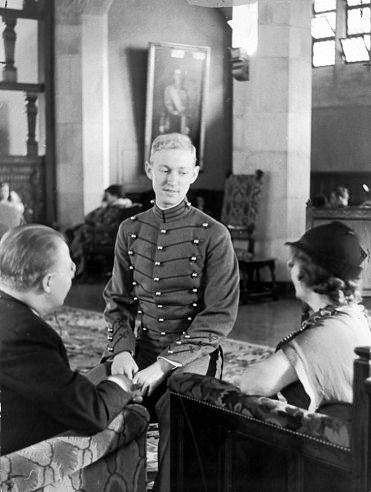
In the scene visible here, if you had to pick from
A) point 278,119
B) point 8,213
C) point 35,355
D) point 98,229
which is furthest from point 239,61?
point 35,355

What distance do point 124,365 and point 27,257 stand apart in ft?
2.35

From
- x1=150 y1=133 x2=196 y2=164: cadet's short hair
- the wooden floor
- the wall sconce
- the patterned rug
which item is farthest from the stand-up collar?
the wall sconce

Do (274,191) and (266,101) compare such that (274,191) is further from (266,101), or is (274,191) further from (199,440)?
(199,440)

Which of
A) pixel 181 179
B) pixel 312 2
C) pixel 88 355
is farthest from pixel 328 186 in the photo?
pixel 181 179

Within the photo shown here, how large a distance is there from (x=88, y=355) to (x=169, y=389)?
9.80 feet

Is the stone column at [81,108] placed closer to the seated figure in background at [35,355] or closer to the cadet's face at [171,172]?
the cadet's face at [171,172]

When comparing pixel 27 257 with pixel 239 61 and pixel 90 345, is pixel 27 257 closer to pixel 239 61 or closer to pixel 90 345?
pixel 90 345

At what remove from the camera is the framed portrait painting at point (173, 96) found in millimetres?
9289

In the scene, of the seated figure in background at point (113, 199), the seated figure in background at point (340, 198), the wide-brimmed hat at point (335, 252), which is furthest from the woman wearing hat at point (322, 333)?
the seated figure in background at point (113, 199)

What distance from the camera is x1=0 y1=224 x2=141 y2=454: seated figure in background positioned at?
175 centimetres

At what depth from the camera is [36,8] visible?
6215mm

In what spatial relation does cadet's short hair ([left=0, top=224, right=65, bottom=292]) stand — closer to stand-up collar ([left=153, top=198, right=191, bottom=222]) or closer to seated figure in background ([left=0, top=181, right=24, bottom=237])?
stand-up collar ([left=153, top=198, right=191, bottom=222])

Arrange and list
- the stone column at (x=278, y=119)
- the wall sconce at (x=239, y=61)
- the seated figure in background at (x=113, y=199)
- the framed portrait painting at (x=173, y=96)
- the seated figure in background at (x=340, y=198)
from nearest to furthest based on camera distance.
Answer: the wall sconce at (x=239, y=61) < the stone column at (x=278, y=119) < the seated figure in background at (x=340, y=198) < the seated figure in background at (x=113, y=199) < the framed portrait painting at (x=173, y=96)

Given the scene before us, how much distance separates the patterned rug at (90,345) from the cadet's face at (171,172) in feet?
6.83
